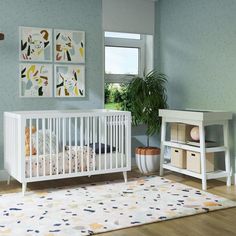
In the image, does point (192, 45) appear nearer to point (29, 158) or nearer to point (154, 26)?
point (154, 26)

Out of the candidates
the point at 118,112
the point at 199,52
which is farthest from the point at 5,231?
the point at 199,52

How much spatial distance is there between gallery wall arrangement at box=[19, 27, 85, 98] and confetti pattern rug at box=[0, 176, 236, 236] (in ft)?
3.98

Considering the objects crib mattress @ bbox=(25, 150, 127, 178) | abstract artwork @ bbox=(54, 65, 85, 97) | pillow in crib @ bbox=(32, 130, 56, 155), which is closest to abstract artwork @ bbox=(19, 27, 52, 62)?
abstract artwork @ bbox=(54, 65, 85, 97)

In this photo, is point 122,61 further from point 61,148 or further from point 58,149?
point 58,149

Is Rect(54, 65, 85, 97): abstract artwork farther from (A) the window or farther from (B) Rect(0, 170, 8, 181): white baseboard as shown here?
(B) Rect(0, 170, 8, 181): white baseboard

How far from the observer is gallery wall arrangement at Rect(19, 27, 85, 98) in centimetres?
447

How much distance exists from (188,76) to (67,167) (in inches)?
74.1

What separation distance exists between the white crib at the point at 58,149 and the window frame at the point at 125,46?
1.00 metres

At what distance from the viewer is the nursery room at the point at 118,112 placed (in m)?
3.43

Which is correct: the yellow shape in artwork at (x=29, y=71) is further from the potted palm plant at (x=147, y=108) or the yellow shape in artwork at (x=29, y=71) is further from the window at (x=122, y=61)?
the potted palm plant at (x=147, y=108)

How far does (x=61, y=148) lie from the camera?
424 centimetres

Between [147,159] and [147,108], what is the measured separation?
61cm

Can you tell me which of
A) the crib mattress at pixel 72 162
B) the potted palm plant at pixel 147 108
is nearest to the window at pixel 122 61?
the potted palm plant at pixel 147 108

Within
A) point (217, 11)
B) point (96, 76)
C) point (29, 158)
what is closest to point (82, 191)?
point (29, 158)
